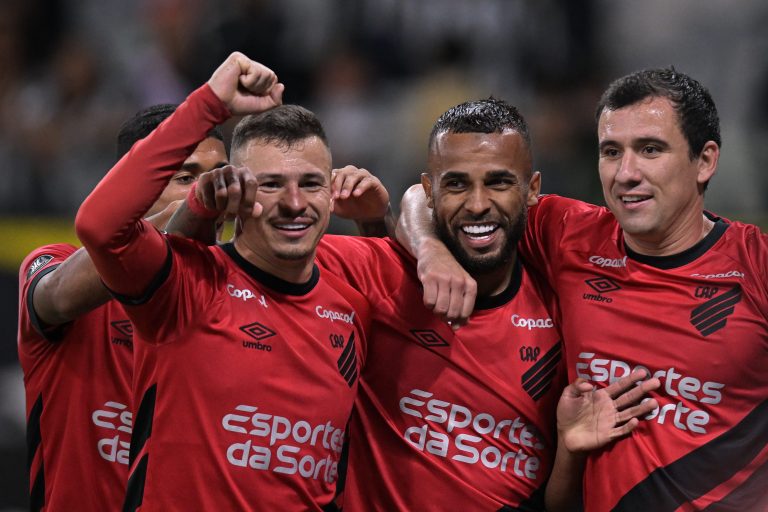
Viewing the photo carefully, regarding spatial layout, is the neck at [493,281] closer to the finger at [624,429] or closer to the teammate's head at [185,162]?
the finger at [624,429]

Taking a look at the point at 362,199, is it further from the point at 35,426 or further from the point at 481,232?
the point at 35,426

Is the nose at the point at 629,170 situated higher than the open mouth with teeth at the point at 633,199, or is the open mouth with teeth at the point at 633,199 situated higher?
the nose at the point at 629,170

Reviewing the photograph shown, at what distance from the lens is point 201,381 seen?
4.39m

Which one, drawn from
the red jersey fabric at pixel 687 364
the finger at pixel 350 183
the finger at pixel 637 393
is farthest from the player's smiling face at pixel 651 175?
the finger at pixel 350 183

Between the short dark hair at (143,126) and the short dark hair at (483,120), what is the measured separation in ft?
3.95

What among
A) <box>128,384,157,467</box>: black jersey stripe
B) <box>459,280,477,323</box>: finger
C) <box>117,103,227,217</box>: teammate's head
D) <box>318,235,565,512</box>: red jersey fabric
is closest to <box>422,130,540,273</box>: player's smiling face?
<box>318,235,565,512</box>: red jersey fabric

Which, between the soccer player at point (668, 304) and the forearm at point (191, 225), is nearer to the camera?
the forearm at point (191, 225)

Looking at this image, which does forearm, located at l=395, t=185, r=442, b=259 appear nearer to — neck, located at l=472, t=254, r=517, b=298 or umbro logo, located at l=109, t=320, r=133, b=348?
neck, located at l=472, t=254, r=517, b=298

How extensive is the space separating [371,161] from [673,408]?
5844 millimetres

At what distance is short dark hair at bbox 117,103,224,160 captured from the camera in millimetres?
5559

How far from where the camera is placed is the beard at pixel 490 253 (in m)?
5.04

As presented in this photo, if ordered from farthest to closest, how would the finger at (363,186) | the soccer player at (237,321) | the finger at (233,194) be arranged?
the finger at (363,186) < the finger at (233,194) < the soccer player at (237,321)

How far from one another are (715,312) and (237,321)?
2.01m

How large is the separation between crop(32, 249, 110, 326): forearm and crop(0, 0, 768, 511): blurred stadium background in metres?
5.27
